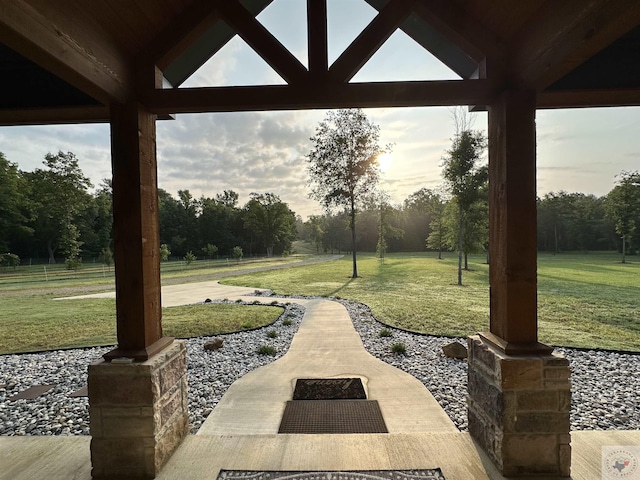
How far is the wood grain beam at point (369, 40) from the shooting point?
2232 mm

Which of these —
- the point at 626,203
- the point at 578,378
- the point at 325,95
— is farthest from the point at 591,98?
the point at 626,203

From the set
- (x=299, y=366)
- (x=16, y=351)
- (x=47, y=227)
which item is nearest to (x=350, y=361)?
(x=299, y=366)

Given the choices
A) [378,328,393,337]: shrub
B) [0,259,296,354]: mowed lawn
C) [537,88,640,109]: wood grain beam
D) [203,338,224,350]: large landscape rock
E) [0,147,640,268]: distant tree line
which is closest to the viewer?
[537,88,640,109]: wood grain beam

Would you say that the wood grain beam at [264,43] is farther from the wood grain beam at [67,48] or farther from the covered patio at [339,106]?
the wood grain beam at [67,48]

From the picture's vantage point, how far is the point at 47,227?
22.2 m

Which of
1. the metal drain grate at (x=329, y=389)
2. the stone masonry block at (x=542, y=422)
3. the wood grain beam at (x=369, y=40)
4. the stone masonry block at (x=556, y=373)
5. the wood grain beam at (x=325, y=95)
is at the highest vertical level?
the wood grain beam at (x=369, y=40)

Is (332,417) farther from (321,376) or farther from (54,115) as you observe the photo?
(54,115)

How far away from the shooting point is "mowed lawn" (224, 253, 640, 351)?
20.1 ft

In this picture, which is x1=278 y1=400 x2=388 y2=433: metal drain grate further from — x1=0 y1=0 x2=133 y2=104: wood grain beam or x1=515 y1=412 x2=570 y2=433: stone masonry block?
x1=0 y1=0 x2=133 y2=104: wood grain beam

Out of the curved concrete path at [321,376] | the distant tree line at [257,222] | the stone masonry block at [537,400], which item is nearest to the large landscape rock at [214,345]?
the curved concrete path at [321,376]

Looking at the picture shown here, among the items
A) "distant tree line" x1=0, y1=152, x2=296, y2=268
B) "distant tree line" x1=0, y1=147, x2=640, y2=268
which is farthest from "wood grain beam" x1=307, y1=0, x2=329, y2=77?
"distant tree line" x1=0, y1=152, x2=296, y2=268

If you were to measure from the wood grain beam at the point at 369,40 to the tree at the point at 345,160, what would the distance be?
13.0m

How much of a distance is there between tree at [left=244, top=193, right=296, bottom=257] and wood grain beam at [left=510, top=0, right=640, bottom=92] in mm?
32922

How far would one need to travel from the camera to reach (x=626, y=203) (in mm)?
17688
